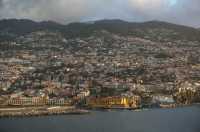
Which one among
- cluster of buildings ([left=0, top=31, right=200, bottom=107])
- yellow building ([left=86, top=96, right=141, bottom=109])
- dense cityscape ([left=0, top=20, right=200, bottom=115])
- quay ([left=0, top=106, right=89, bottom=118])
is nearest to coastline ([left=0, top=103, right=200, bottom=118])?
quay ([left=0, top=106, right=89, bottom=118])

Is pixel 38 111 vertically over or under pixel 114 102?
under


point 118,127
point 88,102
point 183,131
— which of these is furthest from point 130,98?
point 183,131

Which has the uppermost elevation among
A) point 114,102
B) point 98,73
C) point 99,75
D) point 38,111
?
point 98,73

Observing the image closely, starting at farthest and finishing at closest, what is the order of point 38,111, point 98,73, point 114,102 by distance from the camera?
1. point 98,73
2. point 114,102
3. point 38,111

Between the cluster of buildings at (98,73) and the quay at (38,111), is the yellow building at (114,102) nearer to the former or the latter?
the cluster of buildings at (98,73)

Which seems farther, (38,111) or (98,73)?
(98,73)

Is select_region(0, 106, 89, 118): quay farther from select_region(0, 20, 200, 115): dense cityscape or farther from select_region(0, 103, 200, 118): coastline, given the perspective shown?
select_region(0, 20, 200, 115): dense cityscape

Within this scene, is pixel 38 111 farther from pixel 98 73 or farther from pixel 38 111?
pixel 98 73

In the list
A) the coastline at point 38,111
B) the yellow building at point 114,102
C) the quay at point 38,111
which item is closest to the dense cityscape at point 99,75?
the yellow building at point 114,102

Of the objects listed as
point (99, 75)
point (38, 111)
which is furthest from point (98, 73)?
point (38, 111)
